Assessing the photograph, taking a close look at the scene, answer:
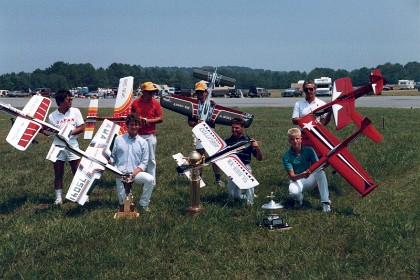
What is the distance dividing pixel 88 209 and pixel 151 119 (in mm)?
1895

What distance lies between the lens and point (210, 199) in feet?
26.4

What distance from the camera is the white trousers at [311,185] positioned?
7.15 m

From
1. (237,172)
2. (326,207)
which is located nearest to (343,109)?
(326,207)

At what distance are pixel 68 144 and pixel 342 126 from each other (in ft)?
14.5

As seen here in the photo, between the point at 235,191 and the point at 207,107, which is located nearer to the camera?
the point at 235,191

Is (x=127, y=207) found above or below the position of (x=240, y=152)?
below

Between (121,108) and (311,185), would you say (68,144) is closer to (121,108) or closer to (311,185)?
(121,108)

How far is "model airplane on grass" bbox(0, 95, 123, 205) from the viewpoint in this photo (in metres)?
6.91

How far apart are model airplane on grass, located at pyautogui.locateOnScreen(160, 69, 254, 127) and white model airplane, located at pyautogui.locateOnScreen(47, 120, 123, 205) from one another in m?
1.54

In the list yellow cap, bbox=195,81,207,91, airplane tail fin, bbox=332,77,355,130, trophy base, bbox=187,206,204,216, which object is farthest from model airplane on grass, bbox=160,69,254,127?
trophy base, bbox=187,206,204,216

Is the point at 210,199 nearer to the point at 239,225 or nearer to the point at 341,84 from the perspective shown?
the point at 239,225

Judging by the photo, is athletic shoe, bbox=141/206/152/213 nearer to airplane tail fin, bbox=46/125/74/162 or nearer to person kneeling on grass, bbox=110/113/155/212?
person kneeling on grass, bbox=110/113/155/212

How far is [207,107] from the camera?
8.62m

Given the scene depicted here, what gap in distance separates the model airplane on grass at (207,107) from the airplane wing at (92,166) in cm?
154
